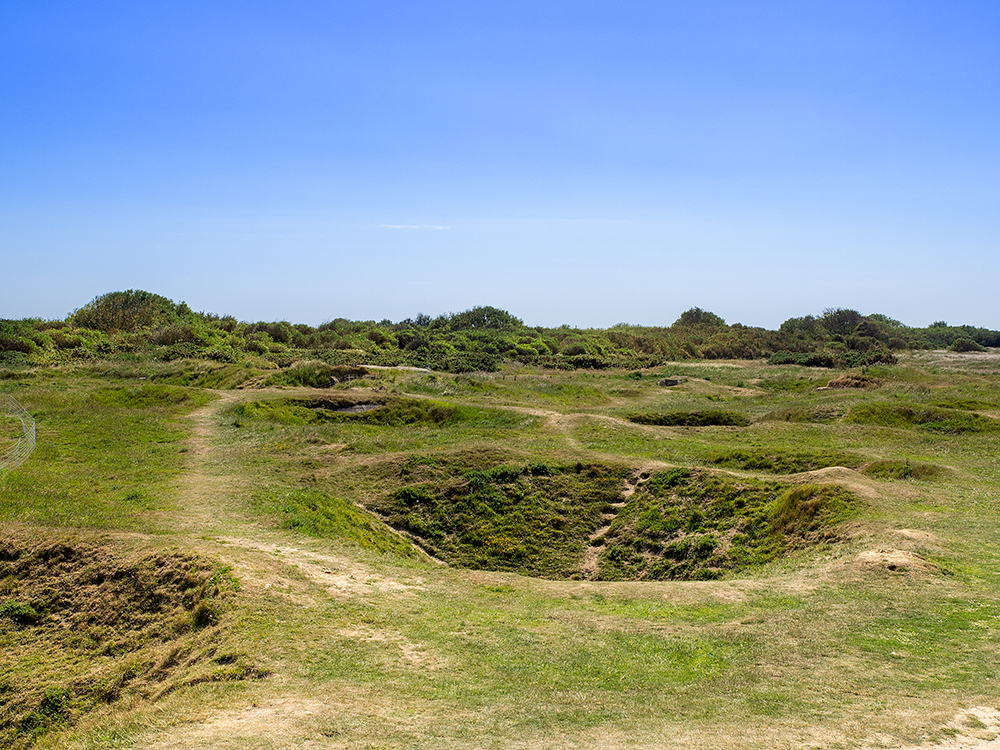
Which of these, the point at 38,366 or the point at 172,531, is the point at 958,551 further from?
the point at 38,366

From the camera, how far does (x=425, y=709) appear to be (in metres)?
7.81

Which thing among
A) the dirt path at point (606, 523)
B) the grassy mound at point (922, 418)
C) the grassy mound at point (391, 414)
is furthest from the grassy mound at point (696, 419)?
the dirt path at point (606, 523)

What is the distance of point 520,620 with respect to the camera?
11164mm

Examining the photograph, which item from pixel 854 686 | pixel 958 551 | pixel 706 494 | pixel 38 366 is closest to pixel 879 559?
pixel 958 551

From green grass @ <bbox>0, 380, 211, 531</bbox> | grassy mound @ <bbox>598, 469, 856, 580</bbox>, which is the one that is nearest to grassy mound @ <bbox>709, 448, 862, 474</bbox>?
grassy mound @ <bbox>598, 469, 856, 580</bbox>

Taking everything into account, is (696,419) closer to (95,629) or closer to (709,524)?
(709,524)

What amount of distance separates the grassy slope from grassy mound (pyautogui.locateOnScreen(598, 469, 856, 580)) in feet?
3.17

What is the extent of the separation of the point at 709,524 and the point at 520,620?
9265 millimetres

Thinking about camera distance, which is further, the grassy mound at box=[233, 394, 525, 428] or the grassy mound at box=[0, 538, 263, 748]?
the grassy mound at box=[233, 394, 525, 428]

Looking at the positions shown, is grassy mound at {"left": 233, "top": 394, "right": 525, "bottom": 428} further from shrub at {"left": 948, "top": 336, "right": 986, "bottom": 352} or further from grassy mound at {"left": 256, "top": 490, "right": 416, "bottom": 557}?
shrub at {"left": 948, "top": 336, "right": 986, "bottom": 352}

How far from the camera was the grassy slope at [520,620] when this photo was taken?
7.45 meters

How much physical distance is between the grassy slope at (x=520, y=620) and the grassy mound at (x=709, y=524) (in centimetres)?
97

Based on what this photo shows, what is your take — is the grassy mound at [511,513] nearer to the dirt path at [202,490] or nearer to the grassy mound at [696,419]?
the dirt path at [202,490]

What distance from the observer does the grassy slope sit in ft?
24.5
